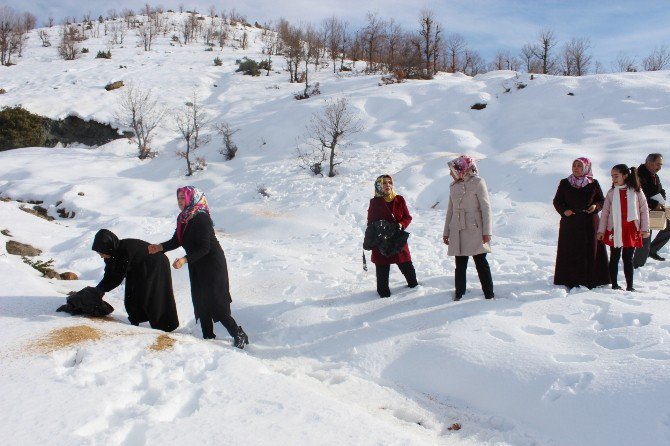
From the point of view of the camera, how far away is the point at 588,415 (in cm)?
249

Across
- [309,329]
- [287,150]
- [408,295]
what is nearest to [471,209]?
[408,295]

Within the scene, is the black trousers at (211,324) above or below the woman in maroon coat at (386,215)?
below

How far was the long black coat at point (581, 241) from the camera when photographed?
179 inches

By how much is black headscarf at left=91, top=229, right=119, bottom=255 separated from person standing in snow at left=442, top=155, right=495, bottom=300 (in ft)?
11.5

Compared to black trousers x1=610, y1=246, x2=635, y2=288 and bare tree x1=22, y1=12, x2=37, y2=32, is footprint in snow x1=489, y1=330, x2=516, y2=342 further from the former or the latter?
bare tree x1=22, y1=12, x2=37, y2=32

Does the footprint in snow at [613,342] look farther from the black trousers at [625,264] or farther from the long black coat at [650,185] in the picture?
the long black coat at [650,185]

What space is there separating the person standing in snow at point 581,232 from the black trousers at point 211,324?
12.0 feet

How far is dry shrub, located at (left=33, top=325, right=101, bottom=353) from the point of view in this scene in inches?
119

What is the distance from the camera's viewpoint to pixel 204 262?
3.96 m

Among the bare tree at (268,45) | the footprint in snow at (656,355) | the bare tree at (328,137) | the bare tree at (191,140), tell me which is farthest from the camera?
the bare tree at (268,45)

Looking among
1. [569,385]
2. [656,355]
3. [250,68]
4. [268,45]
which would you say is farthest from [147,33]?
[656,355]

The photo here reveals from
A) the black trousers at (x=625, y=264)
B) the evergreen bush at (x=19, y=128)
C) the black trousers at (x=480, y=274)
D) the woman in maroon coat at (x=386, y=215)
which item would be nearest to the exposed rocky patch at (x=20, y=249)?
the woman in maroon coat at (x=386, y=215)

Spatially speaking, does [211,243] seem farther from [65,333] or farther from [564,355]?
[564,355]

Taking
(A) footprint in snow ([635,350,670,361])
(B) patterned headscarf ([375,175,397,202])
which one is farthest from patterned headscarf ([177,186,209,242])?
(A) footprint in snow ([635,350,670,361])
